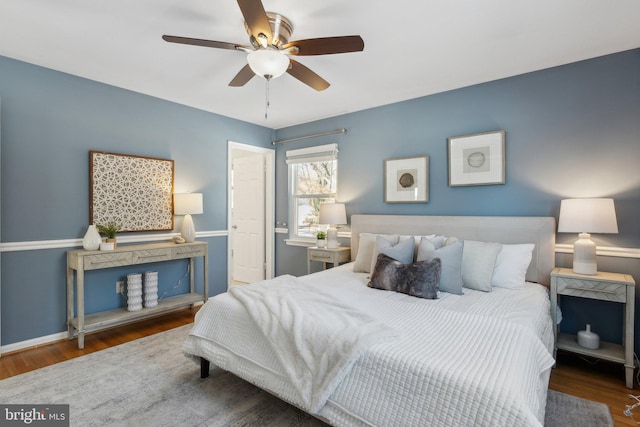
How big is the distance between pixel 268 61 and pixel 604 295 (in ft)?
9.75

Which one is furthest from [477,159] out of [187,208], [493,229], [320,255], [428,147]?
[187,208]

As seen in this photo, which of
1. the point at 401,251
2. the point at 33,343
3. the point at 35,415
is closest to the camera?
the point at 35,415

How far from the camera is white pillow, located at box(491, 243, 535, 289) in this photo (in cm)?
265

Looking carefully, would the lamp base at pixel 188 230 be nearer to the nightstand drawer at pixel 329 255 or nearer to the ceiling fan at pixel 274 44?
the nightstand drawer at pixel 329 255

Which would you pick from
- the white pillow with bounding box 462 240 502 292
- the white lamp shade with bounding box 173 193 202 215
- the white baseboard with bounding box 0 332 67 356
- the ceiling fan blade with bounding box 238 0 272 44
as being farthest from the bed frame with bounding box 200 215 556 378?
the ceiling fan blade with bounding box 238 0 272 44

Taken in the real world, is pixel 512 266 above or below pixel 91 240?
below

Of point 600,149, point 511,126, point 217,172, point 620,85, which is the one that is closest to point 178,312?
point 217,172

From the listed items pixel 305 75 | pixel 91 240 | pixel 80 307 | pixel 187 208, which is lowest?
pixel 80 307

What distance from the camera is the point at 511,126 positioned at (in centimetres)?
308

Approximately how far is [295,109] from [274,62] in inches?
83.5

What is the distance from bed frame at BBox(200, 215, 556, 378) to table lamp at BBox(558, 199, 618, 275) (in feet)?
0.81

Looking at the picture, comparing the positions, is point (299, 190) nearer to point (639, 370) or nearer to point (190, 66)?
point (190, 66)

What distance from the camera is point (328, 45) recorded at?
2002mm

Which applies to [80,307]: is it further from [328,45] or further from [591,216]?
[591,216]
